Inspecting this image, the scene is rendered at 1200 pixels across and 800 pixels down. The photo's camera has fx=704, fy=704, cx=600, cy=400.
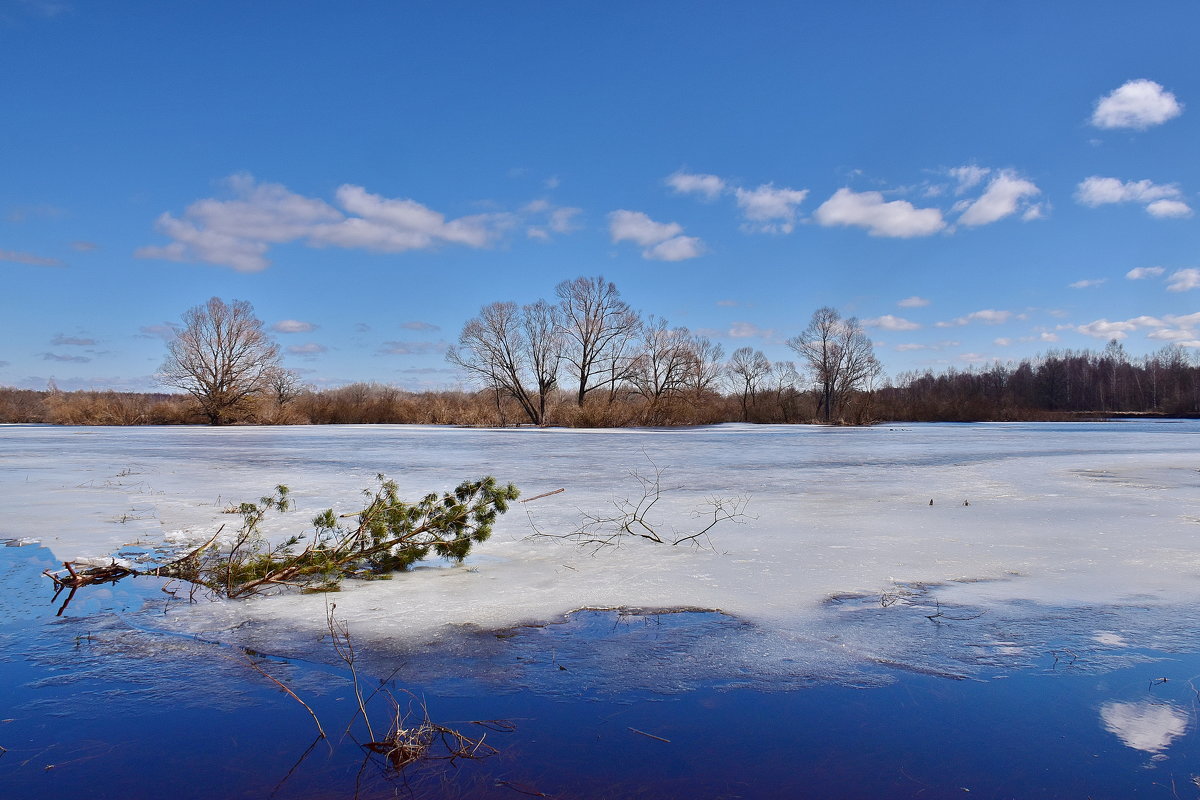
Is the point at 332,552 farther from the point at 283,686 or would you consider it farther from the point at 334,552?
the point at 283,686

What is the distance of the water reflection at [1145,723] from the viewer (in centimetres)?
258

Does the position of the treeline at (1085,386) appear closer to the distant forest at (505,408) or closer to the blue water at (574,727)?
the distant forest at (505,408)

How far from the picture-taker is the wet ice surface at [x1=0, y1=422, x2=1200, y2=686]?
3.65 meters

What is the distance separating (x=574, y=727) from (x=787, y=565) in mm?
2859

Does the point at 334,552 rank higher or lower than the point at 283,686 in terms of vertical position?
higher

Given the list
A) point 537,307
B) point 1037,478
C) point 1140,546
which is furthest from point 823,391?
point 1140,546

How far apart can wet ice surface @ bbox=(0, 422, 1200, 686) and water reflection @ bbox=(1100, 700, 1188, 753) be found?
49 centimetres

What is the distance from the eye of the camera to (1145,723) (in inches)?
107

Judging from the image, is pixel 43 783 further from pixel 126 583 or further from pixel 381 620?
pixel 126 583

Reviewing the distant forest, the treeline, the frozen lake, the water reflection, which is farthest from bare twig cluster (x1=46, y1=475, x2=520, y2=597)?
the treeline

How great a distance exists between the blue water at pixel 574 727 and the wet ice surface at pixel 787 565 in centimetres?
19

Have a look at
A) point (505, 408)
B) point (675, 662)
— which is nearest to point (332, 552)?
point (675, 662)

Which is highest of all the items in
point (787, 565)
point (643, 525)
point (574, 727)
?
point (643, 525)

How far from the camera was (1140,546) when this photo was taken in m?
5.64
